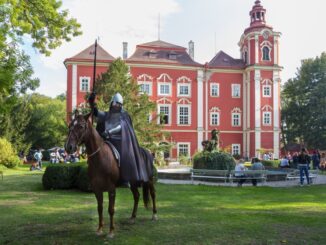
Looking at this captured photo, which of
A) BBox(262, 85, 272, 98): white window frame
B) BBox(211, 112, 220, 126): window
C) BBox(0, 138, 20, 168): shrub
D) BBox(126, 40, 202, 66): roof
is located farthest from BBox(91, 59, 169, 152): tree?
BBox(262, 85, 272, 98): white window frame

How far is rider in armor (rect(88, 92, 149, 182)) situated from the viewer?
7.48 meters

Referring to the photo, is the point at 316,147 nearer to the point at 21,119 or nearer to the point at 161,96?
the point at 161,96

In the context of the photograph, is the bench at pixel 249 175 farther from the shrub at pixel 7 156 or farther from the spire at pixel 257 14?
the spire at pixel 257 14

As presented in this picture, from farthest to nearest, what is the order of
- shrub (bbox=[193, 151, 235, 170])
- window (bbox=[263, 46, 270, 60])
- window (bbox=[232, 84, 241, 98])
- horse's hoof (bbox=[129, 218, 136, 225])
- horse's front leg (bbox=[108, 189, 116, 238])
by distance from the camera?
window (bbox=[232, 84, 241, 98]) < window (bbox=[263, 46, 270, 60]) < shrub (bbox=[193, 151, 235, 170]) < horse's hoof (bbox=[129, 218, 136, 225]) < horse's front leg (bbox=[108, 189, 116, 238])

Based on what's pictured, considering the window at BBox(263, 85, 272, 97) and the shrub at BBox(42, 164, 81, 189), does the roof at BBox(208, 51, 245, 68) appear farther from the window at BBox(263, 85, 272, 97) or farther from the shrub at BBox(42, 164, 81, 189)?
the shrub at BBox(42, 164, 81, 189)

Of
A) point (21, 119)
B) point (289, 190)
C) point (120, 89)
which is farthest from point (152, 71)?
point (289, 190)

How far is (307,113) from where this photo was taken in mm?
54469

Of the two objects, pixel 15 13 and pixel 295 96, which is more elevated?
pixel 295 96

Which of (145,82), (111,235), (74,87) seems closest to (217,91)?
(145,82)

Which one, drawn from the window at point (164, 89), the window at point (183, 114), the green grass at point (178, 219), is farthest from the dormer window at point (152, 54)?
the green grass at point (178, 219)

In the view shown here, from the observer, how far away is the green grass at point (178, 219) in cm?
684

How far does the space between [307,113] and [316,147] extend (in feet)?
18.7

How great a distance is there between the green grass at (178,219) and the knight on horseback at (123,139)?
42.8 inches

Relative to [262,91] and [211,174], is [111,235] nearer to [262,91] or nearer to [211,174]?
[211,174]
